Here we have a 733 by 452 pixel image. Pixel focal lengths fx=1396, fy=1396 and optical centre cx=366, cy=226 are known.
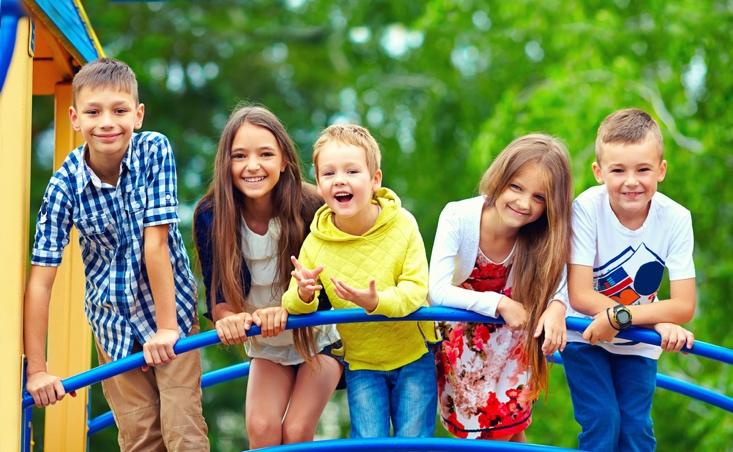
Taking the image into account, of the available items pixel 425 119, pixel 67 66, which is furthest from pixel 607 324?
pixel 425 119

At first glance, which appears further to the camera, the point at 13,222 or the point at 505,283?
the point at 505,283

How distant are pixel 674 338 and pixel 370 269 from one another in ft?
3.02

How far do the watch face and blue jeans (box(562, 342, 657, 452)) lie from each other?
293 mm

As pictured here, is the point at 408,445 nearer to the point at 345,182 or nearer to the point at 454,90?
the point at 345,182

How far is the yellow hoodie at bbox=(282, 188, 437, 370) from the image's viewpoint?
4.16 meters

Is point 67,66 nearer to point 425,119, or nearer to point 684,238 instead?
point 684,238

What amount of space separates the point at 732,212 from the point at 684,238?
6.23m

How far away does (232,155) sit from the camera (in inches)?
173

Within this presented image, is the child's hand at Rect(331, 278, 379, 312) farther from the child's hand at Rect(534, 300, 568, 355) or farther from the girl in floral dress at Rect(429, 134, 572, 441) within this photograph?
the child's hand at Rect(534, 300, 568, 355)

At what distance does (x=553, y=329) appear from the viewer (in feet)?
13.3

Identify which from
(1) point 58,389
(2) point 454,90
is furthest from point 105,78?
(2) point 454,90

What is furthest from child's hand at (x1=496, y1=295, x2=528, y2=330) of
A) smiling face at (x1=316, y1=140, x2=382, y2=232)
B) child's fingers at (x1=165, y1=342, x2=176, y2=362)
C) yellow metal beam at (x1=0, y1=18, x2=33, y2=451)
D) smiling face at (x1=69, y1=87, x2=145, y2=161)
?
yellow metal beam at (x1=0, y1=18, x2=33, y2=451)

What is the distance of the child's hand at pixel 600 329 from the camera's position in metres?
4.03

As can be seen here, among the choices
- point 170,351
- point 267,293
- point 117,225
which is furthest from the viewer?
point 267,293
